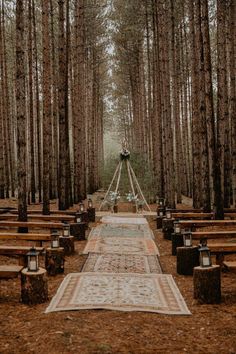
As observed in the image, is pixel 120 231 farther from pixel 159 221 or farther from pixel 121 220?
pixel 121 220

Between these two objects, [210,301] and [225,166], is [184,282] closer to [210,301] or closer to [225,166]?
[210,301]

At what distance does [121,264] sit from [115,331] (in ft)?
11.5

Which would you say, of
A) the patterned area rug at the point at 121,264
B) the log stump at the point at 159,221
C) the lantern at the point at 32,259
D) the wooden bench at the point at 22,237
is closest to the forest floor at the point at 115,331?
the lantern at the point at 32,259

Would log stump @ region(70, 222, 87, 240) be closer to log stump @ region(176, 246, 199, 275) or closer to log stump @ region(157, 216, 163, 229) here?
log stump @ region(157, 216, 163, 229)

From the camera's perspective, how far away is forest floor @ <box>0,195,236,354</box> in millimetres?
4160

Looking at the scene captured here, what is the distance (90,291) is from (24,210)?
179 inches

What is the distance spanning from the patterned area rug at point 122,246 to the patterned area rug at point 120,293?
2.33m

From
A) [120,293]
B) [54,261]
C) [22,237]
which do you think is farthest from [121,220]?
[120,293]

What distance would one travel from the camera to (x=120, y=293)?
232 inches

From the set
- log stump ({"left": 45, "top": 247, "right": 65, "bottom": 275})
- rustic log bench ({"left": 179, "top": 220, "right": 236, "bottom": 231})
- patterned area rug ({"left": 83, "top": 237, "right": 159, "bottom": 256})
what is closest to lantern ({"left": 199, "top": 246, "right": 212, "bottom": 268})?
log stump ({"left": 45, "top": 247, "right": 65, "bottom": 275})

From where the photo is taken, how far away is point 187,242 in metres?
7.70

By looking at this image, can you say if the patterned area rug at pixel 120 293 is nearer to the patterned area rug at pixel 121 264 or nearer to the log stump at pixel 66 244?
the patterned area rug at pixel 121 264

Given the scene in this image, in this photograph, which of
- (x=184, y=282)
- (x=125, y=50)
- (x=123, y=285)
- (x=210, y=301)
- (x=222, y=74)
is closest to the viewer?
(x=210, y=301)

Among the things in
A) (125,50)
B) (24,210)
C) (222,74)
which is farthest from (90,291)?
(125,50)
